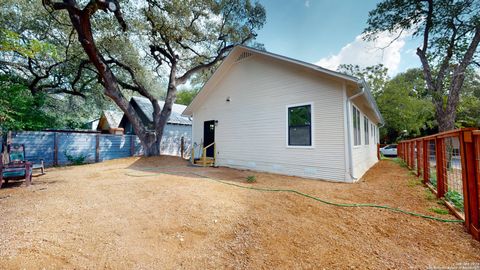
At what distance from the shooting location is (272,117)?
23.2 ft

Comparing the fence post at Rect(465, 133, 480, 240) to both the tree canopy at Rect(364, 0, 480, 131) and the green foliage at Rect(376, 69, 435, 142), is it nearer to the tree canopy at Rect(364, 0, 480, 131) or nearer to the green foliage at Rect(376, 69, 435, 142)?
the tree canopy at Rect(364, 0, 480, 131)

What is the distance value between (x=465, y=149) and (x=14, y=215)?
640 centimetres

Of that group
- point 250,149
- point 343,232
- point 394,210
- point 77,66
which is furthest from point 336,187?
point 77,66

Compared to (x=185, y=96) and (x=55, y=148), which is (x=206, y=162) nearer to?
(x=55, y=148)

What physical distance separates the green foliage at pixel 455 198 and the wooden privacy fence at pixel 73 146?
13.4 metres

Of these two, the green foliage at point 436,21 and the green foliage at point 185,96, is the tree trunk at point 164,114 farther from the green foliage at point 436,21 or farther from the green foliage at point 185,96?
the green foliage at point 185,96

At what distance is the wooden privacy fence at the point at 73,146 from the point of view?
848 cm

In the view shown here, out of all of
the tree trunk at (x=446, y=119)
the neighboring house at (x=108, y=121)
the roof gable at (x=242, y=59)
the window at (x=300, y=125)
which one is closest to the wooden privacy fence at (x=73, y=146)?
the roof gable at (x=242, y=59)

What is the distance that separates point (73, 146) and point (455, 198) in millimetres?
13760

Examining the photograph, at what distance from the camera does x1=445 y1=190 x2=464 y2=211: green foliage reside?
10.0 ft

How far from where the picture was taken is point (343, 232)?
2531mm

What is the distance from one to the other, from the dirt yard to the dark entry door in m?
5.46

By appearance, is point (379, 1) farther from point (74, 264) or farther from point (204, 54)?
point (74, 264)

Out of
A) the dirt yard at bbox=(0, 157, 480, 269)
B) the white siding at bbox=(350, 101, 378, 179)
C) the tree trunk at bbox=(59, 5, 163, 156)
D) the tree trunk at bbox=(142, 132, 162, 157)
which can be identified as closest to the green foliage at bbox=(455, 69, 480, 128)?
the white siding at bbox=(350, 101, 378, 179)
